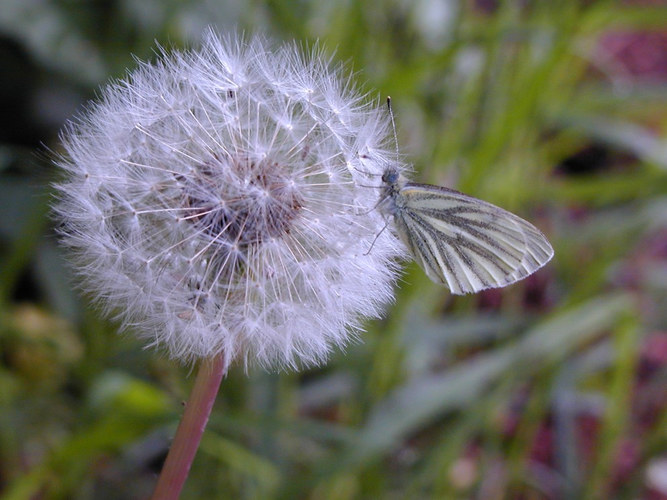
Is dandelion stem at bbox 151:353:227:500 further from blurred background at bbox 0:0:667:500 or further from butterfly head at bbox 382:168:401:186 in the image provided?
blurred background at bbox 0:0:667:500

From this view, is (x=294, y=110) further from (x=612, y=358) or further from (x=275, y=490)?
(x=612, y=358)

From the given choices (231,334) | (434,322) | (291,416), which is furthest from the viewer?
(434,322)

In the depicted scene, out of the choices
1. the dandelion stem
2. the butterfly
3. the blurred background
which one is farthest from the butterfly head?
the blurred background

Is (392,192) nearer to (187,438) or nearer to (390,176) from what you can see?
(390,176)

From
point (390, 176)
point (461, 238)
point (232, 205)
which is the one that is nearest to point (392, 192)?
point (390, 176)

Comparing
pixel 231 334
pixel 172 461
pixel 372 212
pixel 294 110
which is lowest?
pixel 172 461

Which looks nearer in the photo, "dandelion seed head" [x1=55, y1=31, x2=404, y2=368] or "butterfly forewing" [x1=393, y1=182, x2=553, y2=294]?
"dandelion seed head" [x1=55, y1=31, x2=404, y2=368]

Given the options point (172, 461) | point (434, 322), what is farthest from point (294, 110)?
point (434, 322)
